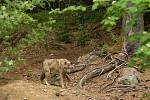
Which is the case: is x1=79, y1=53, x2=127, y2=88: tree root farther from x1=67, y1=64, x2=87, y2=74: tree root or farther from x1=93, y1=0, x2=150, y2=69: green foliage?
x1=93, y1=0, x2=150, y2=69: green foliage

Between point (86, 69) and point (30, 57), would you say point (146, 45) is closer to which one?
point (86, 69)

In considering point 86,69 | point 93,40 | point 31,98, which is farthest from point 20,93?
point 93,40

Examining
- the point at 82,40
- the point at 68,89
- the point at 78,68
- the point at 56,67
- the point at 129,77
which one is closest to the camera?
the point at 68,89

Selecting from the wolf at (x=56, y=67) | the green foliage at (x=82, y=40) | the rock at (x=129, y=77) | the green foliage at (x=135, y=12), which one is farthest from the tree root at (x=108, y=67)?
the green foliage at (x=135, y=12)

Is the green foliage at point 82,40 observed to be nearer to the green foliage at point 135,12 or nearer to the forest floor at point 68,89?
the forest floor at point 68,89

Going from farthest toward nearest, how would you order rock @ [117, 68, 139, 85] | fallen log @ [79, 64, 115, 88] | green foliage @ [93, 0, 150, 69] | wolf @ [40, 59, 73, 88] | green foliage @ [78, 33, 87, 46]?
green foliage @ [78, 33, 87, 46]
fallen log @ [79, 64, 115, 88]
rock @ [117, 68, 139, 85]
wolf @ [40, 59, 73, 88]
green foliage @ [93, 0, 150, 69]

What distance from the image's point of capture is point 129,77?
419 inches

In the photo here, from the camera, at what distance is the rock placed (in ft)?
34.8

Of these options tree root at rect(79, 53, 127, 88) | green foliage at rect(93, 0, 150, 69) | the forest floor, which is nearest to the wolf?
the forest floor

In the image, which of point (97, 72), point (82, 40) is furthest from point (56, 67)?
point (82, 40)

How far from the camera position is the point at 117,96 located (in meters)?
10.1

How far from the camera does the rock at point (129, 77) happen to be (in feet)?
34.8

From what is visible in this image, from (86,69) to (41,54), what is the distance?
3.15 metres

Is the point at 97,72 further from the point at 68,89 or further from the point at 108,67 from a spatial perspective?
the point at 68,89
